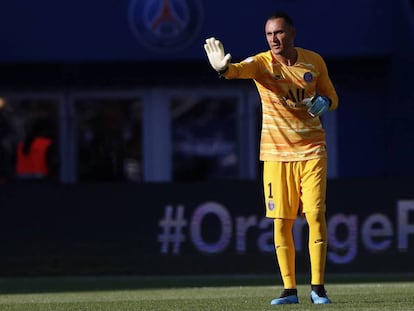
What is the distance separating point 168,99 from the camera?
824 inches

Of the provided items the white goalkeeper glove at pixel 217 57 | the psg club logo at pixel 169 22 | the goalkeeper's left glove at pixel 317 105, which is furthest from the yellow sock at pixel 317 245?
the psg club logo at pixel 169 22

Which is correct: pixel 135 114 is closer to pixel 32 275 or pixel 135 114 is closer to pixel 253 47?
pixel 253 47

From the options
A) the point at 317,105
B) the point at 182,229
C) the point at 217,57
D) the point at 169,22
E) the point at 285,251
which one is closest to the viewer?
the point at 217,57

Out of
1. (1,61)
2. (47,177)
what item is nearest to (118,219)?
(47,177)

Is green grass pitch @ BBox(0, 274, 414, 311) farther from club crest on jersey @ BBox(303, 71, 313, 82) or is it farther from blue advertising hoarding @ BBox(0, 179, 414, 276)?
club crest on jersey @ BBox(303, 71, 313, 82)

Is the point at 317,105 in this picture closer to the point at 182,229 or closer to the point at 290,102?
the point at 290,102

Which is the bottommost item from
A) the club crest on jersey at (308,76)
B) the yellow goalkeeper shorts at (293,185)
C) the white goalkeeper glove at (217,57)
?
the yellow goalkeeper shorts at (293,185)

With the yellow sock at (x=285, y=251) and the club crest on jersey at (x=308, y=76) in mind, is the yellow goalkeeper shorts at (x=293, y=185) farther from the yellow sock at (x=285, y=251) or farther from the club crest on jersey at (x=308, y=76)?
the club crest on jersey at (x=308, y=76)

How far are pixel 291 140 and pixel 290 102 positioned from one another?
260mm

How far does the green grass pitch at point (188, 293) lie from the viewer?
29.4 feet

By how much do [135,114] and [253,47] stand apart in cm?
224

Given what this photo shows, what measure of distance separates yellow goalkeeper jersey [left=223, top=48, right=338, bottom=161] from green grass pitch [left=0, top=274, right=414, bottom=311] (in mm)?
1057

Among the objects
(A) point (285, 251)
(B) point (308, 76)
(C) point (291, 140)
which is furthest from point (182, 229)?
(B) point (308, 76)

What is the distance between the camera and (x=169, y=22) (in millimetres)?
20141
